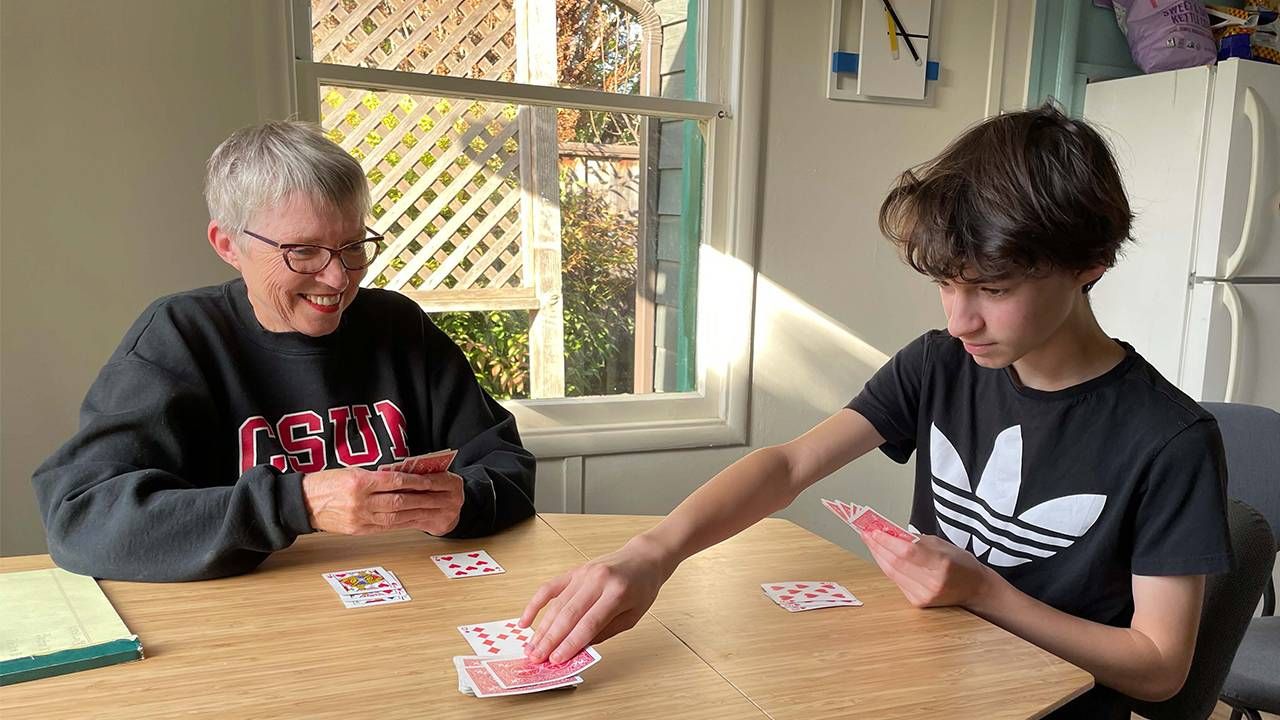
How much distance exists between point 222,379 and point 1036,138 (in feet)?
4.34

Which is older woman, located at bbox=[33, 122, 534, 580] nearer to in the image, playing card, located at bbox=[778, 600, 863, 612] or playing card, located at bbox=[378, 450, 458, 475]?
playing card, located at bbox=[378, 450, 458, 475]

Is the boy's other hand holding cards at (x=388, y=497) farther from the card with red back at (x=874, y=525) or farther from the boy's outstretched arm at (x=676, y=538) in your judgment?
the card with red back at (x=874, y=525)

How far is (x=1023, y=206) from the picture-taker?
4.07 feet

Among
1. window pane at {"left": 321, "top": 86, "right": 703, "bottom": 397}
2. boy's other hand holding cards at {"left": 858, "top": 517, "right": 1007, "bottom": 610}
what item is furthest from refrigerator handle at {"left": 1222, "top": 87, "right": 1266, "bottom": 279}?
boy's other hand holding cards at {"left": 858, "top": 517, "right": 1007, "bottom": 610}

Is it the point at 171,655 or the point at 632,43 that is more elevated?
the point at 632,43

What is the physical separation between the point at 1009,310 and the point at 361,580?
96 cm

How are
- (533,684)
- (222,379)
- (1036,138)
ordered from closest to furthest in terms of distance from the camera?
(533,684) < (1036,138) < (222,379)

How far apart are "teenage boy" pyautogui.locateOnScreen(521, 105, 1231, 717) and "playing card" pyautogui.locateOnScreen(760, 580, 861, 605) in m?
0.09

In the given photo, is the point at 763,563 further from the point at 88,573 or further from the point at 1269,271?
the point at 1269,271

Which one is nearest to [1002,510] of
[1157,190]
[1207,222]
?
[1207,222]

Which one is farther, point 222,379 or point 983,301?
point 222,379

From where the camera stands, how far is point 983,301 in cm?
129

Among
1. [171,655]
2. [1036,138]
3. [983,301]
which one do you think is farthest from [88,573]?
[1036,138]

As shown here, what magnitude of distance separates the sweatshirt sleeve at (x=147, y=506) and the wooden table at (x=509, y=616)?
0.13 ft
